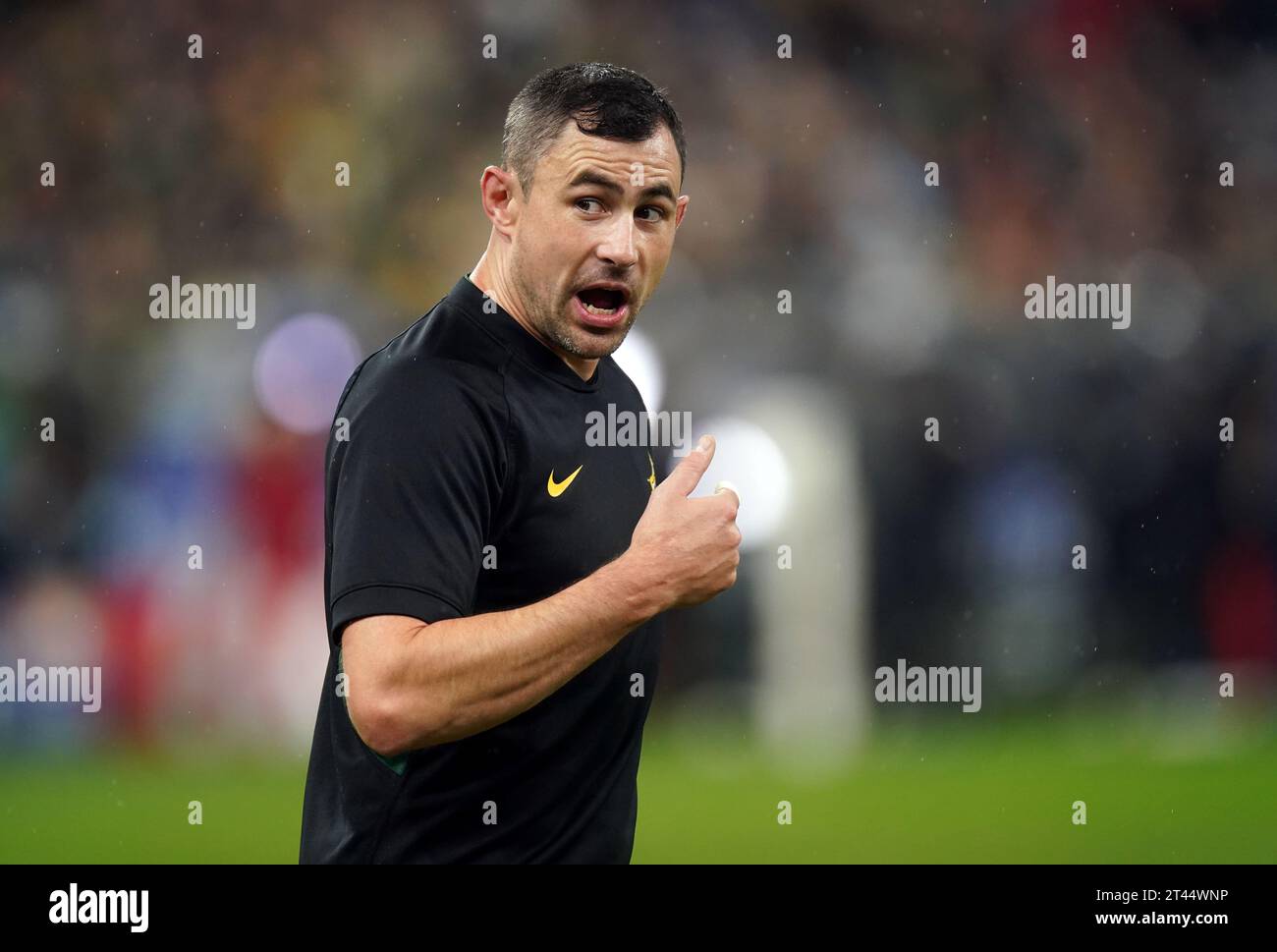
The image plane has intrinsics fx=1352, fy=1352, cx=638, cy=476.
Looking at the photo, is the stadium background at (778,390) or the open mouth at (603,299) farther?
the stadium background at (778,390)

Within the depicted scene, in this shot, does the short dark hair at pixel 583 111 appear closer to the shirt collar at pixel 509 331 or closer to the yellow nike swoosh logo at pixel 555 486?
the shirt collar at pixel 509 331

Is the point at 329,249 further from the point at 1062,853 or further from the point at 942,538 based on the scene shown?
the point at 1062,853

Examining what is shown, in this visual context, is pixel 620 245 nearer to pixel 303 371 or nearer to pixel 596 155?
pixel 596 155

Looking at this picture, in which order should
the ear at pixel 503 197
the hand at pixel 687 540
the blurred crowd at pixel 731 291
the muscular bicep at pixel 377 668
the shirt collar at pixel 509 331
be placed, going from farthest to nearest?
the blurred crowd at pixel 731 291
the ear at pixel 503 197
the shirt collar at pixel 509 331
the hand at pixel 687 540
the muscular bicep at pixel 377 668

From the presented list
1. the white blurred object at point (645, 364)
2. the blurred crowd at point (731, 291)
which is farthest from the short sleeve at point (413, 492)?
the white blurred object at point (645, 364)

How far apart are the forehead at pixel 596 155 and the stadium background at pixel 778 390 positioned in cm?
524

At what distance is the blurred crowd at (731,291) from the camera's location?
898cm

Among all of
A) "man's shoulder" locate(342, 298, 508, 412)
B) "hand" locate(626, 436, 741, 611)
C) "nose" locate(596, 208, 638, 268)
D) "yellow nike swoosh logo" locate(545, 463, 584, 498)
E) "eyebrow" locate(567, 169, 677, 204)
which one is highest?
"eyebrow" locate(567, 169, 677, 204)

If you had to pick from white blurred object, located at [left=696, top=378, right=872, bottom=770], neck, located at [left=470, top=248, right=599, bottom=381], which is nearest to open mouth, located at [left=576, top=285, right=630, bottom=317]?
neck, located at [left=470, top=248, right=599, bottom=381]

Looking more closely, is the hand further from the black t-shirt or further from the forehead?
the forehead

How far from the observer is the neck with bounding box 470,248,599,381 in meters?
2.61

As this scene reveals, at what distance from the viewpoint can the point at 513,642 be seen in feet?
7.16

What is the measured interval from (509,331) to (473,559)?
527 millimetres
